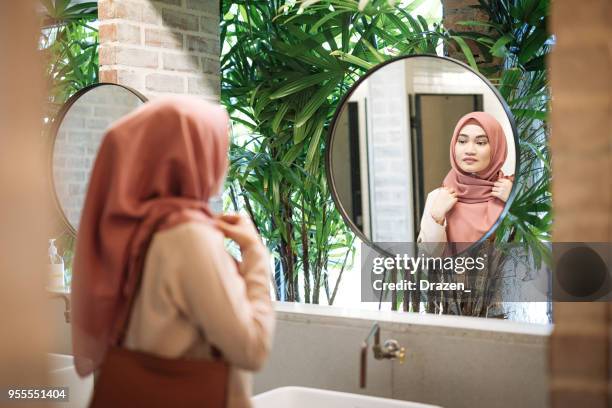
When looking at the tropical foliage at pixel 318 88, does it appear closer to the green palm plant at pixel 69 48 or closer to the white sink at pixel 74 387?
the green palm plant at pixel 69 48

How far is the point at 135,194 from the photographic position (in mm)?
1231

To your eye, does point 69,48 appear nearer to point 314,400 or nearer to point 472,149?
point 472,149

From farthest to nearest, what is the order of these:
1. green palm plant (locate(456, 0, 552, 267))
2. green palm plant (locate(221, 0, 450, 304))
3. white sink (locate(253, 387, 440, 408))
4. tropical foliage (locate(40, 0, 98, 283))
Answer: tropical foliage (locate(40, 0, 98, 283))
green palm plant (locate(221, 0, 450, 304))
green palm plant (locate(456, 0, 552, 267))
white sink (locate(253, 387, 440, 408))

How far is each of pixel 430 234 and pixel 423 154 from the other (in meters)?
0.28

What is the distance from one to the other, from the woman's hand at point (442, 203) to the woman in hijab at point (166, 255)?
134 cm

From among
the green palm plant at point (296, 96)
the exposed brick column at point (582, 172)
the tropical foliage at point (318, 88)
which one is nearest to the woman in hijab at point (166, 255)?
the exposed brick column at point (582, 172)

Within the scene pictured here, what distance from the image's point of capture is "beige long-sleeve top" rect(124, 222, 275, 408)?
1170mm

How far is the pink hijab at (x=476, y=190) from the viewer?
7.86 feet

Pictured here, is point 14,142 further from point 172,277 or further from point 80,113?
point 80,113

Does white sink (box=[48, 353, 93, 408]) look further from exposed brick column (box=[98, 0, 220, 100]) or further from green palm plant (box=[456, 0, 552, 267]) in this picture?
green palm plant (box=[456, 0, 552, 267])

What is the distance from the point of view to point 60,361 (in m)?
2.71

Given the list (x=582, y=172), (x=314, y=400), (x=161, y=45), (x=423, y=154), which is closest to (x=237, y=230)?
(x=582, y=172)

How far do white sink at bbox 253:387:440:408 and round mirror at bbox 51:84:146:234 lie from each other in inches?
57.8

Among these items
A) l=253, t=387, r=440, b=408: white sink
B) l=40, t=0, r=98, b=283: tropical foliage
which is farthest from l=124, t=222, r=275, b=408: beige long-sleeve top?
l=40, t=0, r=98, b=283: tropical foliage
